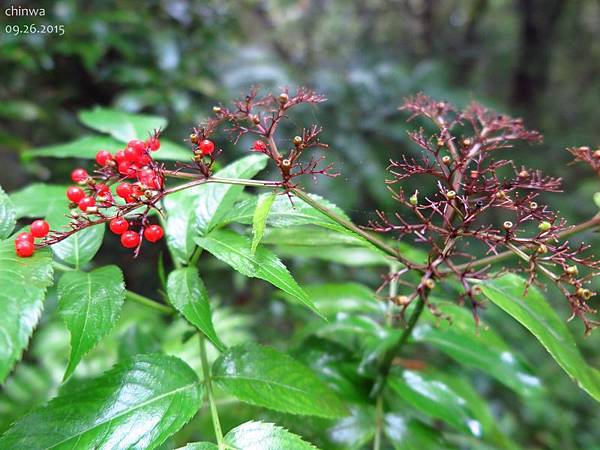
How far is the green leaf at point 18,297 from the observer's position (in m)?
0.70

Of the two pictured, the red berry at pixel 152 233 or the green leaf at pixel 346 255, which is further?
the green leaf at pixel 346 255

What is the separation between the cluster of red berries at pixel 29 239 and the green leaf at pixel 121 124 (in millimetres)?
767

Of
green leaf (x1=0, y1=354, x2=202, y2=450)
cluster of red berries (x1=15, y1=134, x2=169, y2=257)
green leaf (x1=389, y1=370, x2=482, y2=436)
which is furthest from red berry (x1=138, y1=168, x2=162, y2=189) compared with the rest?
green leaf (x1=389, y1=370, x2=482, y2=436)

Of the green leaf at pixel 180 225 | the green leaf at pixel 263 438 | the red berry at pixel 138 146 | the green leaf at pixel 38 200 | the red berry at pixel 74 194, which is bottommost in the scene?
the green leaf at pixel 263 438

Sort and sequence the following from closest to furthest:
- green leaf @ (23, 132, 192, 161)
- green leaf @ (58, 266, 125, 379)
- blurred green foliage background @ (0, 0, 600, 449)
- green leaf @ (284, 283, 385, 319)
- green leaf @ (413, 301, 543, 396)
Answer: green leaf @ (58, 266, 125, 379)
green leaf @ (413, 301, 543, 396)
green leaf @ (284, 283, 385, 319)
green leaf @ (23, 132, 192, 161)
blurred green foliage background @ (0, 0, 600, 449)

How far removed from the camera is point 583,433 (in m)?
3.81

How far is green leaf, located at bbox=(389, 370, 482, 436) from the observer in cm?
120

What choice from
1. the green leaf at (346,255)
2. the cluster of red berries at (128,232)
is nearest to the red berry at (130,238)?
the cluster of red berries at (128,232)

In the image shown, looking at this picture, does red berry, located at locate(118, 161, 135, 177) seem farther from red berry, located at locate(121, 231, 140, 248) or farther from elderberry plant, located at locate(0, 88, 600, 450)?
red berry, located at locate(121, 231, 140, 248)

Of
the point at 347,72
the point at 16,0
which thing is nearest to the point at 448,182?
the point at 16,0

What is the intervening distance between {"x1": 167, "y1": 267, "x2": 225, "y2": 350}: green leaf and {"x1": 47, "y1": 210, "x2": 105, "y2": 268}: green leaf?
0.79 ft

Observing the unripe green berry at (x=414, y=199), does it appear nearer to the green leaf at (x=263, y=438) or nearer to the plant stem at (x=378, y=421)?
the green leaf at (x=263, y=438)

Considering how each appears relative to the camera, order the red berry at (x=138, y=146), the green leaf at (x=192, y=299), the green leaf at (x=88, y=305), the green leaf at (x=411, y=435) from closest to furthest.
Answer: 1. the green leaf at (x=88, y=305)
2. the green leaf at (x=192, y=299)
3. the red berry at (x=138, y=146)
4. the green leaf at (x=411, y=435)

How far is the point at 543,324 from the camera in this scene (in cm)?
104
